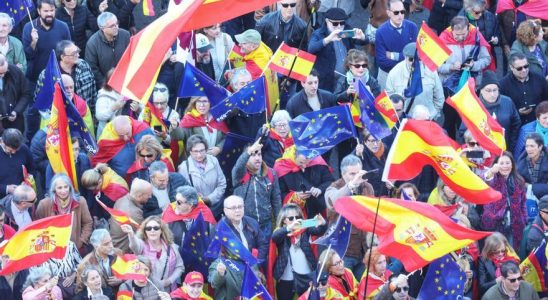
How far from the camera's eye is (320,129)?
20.5 meters

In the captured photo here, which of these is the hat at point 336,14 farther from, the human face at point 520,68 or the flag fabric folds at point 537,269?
the flag fabric folds at point 537,269

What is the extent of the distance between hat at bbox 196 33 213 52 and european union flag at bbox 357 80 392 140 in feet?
6.89

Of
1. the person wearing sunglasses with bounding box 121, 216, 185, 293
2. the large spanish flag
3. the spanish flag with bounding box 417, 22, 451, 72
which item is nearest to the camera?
the large spanish flag

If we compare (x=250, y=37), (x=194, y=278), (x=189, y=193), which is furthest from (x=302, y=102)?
(x=194, y=278)

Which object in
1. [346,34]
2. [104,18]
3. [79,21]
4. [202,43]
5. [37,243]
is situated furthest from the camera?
[79,21]

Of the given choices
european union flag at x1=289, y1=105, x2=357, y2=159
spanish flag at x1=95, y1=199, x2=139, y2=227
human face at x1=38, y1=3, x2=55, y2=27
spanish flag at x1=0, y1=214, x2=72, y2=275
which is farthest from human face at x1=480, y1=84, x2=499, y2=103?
spanish flag at x1=0, y1=214, x2=72, y2=275

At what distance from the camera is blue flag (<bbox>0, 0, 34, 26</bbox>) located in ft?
73.3

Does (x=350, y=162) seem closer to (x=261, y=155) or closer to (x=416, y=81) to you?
(x=261, y=155)

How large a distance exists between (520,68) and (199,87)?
12.7 feet

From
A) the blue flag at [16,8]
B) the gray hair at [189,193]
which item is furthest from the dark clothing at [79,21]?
the gray hair at [189,193]

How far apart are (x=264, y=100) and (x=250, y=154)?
1119 mm

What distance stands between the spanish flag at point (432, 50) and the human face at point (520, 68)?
123cm

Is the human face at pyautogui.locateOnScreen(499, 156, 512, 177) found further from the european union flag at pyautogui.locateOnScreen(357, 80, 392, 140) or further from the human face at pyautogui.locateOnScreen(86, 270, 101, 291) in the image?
the human face at pyautogui.locateOnScreen(86, 270, 101, 291)

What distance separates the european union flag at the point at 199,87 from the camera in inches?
830
